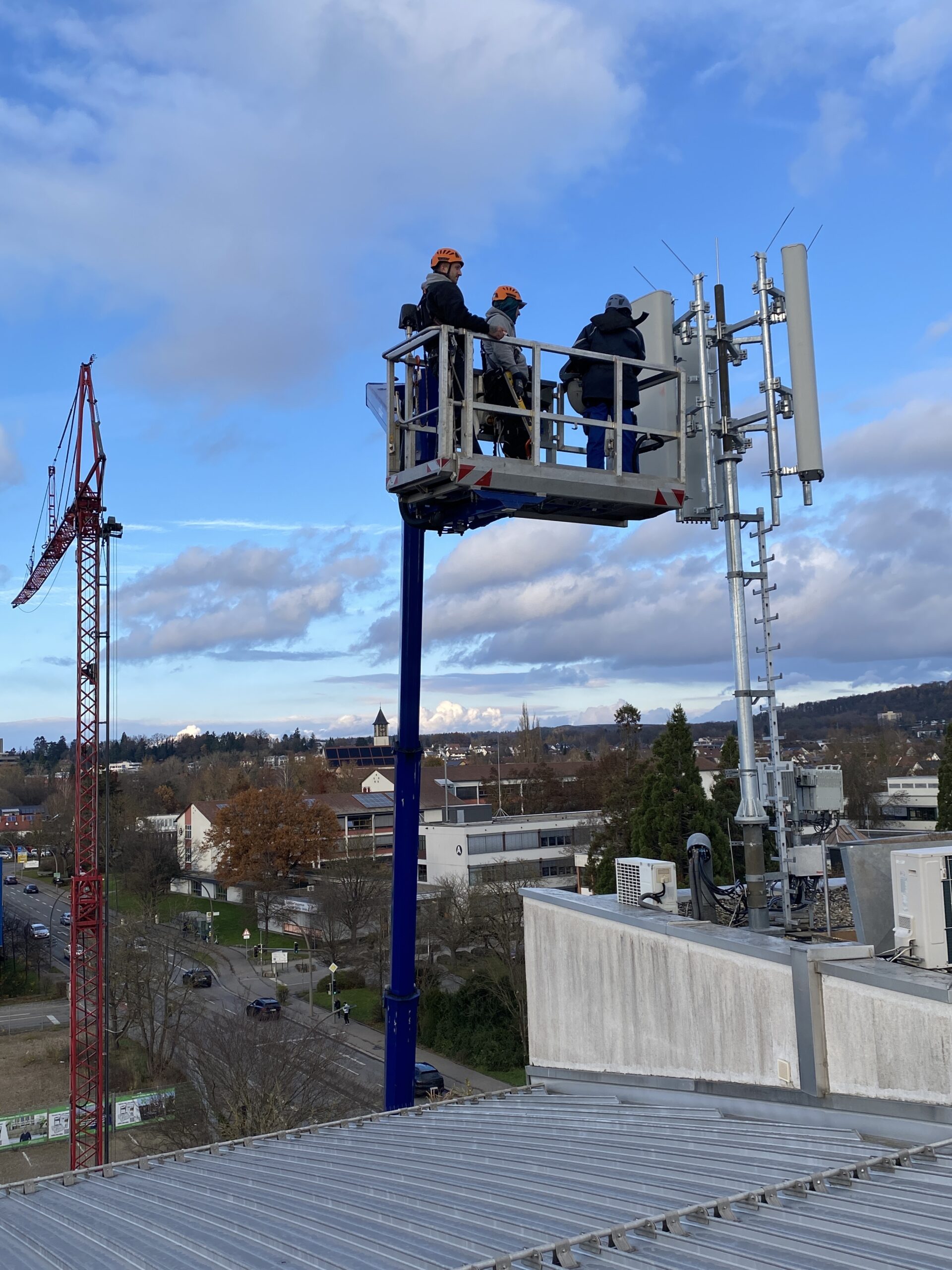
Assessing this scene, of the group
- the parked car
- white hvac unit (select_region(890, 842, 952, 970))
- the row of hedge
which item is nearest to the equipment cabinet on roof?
white hvac unit (select_region(890, 842, 952, 970))

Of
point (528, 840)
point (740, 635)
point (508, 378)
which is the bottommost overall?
point (528, 840)

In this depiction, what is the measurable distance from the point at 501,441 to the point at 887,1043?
565cm

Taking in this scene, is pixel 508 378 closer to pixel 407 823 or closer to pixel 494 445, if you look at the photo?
pixel 494 445

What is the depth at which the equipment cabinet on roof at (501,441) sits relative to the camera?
783 cm

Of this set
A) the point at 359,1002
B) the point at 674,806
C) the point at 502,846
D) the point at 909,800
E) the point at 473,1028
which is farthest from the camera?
the point at 909,800

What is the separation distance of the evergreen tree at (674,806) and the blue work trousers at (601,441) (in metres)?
27.2

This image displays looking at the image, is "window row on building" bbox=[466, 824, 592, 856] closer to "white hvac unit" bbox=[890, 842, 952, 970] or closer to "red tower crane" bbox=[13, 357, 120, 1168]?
"red tower crane" bbox=[13, 357, 120, 1168]

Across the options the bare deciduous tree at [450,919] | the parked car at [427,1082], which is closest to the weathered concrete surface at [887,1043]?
the parked car at [427,1082]

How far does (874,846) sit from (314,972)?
41.5 metres

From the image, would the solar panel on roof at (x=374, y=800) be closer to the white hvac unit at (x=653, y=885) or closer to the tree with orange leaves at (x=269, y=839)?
the tree with orange leaves at (x=269, y=839)

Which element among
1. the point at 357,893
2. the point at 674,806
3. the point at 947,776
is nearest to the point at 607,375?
the point at 674,806

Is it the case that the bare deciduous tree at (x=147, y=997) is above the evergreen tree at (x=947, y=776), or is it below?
below

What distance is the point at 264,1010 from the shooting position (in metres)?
38.6

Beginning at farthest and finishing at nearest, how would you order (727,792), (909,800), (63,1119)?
(909,800)
(727,792)
(63,1119)
